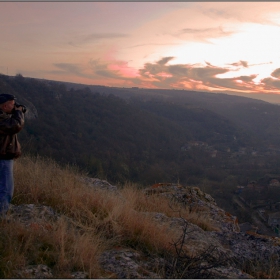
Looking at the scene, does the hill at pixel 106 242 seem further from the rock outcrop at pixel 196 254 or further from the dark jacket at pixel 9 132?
the dark jacket at pixel 9 132

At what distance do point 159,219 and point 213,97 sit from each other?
462 ft

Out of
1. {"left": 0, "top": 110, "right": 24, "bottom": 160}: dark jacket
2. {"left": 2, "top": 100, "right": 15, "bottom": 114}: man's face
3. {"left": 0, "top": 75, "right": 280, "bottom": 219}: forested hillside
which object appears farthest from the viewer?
{"left": 0, "top": 75, "right": 280, "bottom": 219}: forested hillside

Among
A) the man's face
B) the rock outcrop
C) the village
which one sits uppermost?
the man's face

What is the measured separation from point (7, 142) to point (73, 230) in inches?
53.6

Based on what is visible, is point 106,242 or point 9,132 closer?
point 106,242

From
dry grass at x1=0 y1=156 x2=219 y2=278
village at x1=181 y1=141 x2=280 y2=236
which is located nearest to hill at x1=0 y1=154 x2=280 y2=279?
dry grass at x1=0 y1=156 x2=219 y2=278

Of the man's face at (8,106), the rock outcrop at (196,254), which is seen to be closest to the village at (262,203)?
the rock outcrop at (196,254)

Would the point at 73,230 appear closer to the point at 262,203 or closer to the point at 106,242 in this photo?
the point at 106,242

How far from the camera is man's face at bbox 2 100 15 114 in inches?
144

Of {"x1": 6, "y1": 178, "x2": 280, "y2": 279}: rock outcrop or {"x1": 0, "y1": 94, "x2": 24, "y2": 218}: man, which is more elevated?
{"x1": 0, "y1": 94, "x2": 24, "y2": 218}: man

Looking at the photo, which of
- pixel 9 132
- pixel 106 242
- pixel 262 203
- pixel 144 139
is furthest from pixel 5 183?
pixel 144 139

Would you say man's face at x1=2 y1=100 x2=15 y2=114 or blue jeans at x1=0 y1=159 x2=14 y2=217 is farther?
man's face at x1=2 y1=100 x2=15 y2=114

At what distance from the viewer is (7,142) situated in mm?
3596

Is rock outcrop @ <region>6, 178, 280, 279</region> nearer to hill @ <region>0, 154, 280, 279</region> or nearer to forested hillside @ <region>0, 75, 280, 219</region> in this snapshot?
hill @ <region>0, 154, 280, 279</region>
